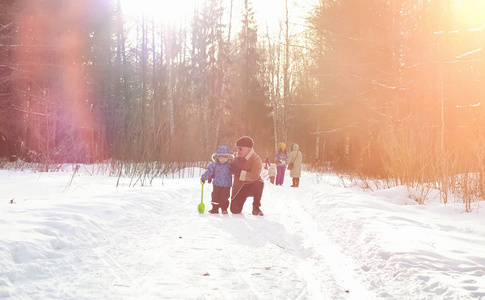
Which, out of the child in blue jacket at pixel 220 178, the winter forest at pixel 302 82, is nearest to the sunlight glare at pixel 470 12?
the winter forest at pixel 302 82

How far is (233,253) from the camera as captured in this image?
4.43 m

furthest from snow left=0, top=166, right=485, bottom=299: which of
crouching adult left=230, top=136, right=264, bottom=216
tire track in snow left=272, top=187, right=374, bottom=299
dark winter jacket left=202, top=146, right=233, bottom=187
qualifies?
dark winter jacket left=202, top=146, right=233, bottom=187

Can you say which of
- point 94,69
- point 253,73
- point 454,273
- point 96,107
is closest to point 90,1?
point 94,69

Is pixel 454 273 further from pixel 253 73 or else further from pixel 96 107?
pixel 253 73

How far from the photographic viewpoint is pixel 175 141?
1583 cm

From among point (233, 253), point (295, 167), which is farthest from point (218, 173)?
point (295, 167)

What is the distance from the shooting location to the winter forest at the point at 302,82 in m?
11.9

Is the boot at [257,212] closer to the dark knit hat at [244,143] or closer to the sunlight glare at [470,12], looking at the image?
the dark knit hat at [244,143]

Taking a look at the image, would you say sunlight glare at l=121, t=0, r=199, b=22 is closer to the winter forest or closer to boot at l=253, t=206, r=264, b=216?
the winter forest

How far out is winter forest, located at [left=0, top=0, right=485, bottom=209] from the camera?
11.9 meters

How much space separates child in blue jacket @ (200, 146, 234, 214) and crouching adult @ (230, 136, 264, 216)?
14 cm

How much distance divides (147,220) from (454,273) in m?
Result: 4.47

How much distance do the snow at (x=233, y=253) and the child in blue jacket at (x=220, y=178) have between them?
0.50 m

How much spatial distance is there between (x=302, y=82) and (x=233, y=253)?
2862 centimetres
